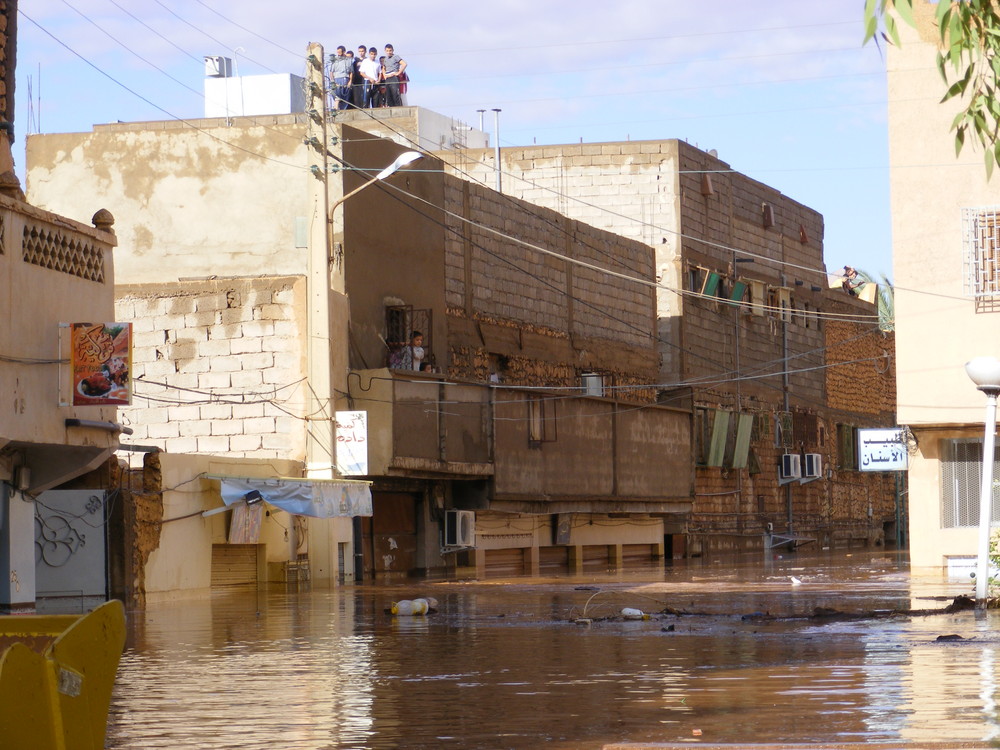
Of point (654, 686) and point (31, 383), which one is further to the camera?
point (31, 383)

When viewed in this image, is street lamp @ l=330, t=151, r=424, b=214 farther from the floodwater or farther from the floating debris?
the floating debris

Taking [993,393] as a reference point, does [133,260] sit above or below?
above

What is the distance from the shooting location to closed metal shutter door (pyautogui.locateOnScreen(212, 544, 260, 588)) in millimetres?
27484

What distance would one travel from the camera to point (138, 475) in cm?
2636

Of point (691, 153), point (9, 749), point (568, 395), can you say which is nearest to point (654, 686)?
point (9, 749)

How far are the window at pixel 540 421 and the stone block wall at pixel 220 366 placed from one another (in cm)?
858

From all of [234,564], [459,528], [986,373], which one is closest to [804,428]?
[459,528]

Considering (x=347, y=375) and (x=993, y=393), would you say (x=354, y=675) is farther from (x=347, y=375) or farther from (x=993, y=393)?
(x=347, y=375)

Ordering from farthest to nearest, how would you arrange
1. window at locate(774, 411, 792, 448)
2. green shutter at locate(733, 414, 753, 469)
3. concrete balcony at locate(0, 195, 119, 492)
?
1. window at locate(774, 411, 792, 448)
2. green shutter at locate(733, 414, 753, 469)
3. concrete balcony at locate(0, 195, 119, 492)

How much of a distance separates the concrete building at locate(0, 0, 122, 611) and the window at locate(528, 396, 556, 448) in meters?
15.9

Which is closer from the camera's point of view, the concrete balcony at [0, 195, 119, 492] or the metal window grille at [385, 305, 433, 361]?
the concrete balcony at [0, 195, 119, 492]

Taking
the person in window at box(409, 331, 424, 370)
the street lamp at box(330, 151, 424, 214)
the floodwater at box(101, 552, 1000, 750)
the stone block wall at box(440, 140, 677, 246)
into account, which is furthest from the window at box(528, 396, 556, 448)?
the floodwater at box(101, 552, 1000, 750)

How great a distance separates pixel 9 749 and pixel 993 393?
13.9 metres

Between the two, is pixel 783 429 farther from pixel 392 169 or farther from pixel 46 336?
pixel 46 336
